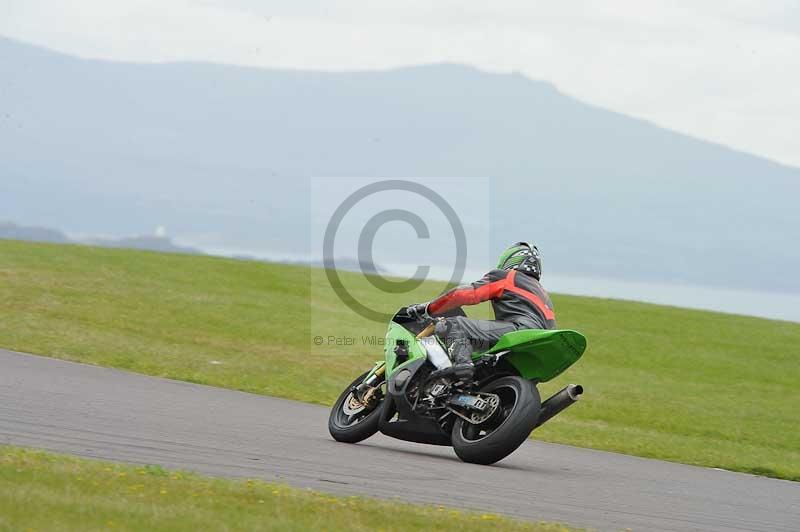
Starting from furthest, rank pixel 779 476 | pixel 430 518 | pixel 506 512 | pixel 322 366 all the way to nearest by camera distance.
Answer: pixel 322 366
pixel 779 476
pixel 506 512
pixel 430 518

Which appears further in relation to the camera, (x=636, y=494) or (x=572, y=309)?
(x=572, y=309)

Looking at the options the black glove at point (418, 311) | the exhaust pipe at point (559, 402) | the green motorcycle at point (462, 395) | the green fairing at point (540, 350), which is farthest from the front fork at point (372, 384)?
the exhaust pipe at point (559, 402)

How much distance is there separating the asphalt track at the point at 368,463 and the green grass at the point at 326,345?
2.55 meters

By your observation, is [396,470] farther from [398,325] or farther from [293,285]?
[293,285]

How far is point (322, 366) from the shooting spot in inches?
845

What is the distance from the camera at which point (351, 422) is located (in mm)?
11922

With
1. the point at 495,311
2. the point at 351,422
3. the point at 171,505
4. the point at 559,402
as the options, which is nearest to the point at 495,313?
the point at 495,311

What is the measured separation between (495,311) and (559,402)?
1.11 m

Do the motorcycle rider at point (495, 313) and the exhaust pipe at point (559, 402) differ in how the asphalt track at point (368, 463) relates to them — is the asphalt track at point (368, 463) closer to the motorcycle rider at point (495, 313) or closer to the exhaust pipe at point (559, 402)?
the exhaust pipe at point (559, 402)

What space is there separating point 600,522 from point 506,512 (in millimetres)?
667

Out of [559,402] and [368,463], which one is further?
[559,402]

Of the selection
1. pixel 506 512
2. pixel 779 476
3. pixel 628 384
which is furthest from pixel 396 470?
pixel 628 384

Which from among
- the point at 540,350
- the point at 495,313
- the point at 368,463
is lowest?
the point at 368,463

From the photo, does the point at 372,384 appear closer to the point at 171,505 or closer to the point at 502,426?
the point at 502,426
